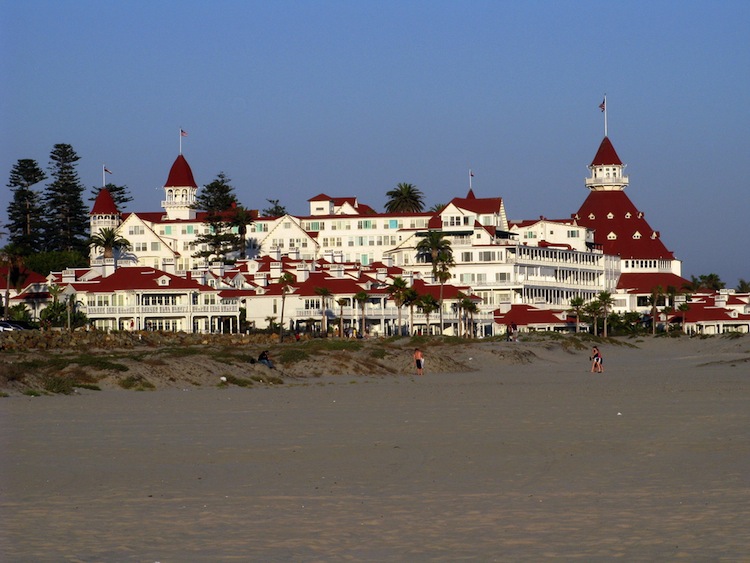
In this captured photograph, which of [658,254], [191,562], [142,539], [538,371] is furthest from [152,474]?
[658,254]

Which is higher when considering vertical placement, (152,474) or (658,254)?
(658,254)

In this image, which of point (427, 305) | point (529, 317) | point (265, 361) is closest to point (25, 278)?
point (427, 305)

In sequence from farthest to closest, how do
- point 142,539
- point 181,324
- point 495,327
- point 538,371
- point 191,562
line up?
point 495,327 → point 181,324 → point 538,371 → point 142,539 → point 191,562

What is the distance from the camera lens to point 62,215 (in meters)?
159

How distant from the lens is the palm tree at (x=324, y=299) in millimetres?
97688

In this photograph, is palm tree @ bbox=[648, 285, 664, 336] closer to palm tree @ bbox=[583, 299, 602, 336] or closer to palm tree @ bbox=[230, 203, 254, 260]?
palm tree @ bbox=[583, 299, 602, 336]

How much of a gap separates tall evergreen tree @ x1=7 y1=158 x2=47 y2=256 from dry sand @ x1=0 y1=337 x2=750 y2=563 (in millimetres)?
126246

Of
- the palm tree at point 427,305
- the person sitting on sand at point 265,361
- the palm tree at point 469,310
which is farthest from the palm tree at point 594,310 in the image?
the person sitting on sand at point 265,361

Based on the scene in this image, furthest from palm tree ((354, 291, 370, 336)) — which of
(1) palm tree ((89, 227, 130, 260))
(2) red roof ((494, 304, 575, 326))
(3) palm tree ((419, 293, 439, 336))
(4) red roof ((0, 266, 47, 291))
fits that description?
(1) palm tree ((89, 227, 130, 260))

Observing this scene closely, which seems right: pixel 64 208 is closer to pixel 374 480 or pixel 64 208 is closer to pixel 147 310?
pixel 147 310

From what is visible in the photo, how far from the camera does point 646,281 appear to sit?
464ft

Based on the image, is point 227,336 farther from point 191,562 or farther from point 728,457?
point 191,562

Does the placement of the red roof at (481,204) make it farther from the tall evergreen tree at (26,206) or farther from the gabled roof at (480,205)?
the tall evergreen tree at (26,206)

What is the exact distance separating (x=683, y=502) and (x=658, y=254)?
134m
